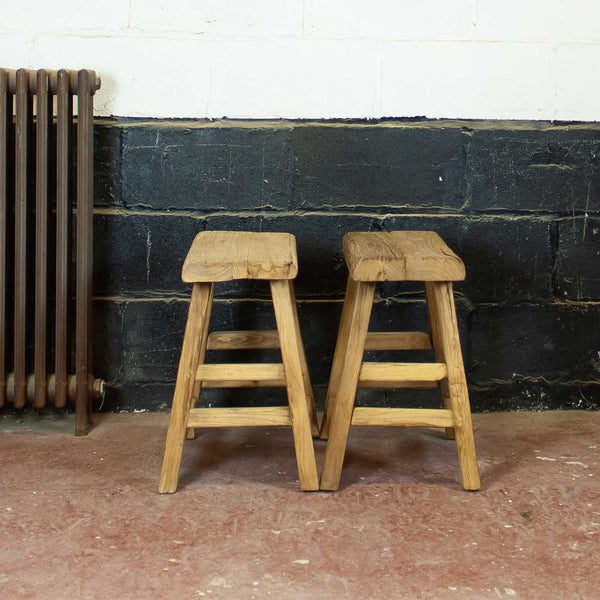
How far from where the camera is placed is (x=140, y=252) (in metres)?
2.57

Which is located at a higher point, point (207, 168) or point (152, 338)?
point (207, 168)

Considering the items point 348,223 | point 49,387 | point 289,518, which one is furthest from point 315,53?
point 289,518

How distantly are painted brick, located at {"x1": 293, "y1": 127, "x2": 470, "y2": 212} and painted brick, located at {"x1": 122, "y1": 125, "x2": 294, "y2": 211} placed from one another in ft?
0.25

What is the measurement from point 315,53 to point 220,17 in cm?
32

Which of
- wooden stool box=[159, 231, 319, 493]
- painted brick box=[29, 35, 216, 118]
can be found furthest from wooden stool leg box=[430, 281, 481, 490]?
painted brick box=[29, 35, 216, 118]

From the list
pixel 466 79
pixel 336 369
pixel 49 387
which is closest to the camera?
pixel 336 369

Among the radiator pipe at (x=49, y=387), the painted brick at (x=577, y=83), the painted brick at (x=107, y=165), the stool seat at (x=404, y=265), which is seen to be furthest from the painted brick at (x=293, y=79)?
the radiator pipe at (x=49, y=387)

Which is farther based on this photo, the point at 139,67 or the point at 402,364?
the point at 139,67

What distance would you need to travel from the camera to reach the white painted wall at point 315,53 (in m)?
2.47

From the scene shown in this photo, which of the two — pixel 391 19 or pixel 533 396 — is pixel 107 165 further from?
pixel 533 396

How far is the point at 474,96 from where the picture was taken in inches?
100

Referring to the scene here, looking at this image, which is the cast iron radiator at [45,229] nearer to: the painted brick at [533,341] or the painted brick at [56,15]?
the painted brick at [56,15]

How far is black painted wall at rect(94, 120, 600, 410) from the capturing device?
8.29ft

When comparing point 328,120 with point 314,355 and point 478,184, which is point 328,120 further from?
point 314,355
